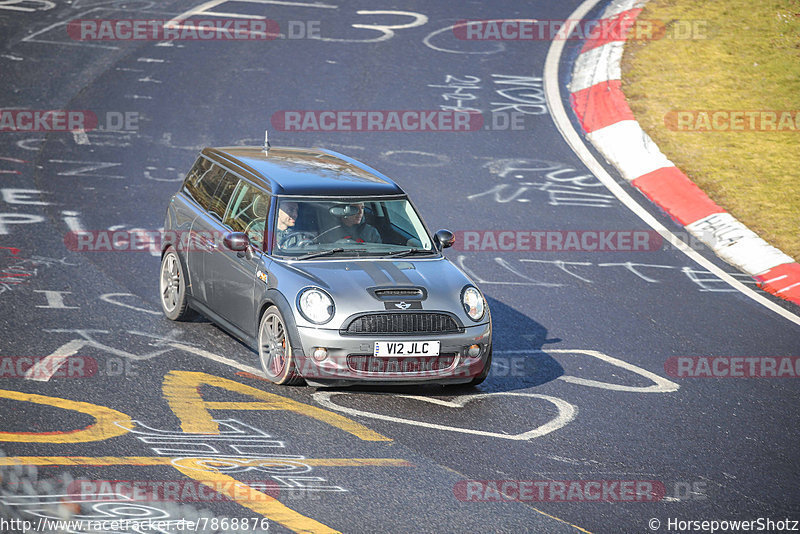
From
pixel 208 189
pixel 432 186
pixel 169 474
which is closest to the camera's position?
pixel 169 474

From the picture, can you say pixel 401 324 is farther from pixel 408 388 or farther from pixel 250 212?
pixel 250 212

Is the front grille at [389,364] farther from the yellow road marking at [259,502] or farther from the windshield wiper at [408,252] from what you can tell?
the yellow road marking at [259,502]

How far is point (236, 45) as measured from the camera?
18.8 meters

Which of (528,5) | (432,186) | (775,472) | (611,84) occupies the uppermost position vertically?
(528,5)

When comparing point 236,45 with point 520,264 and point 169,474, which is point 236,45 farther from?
point 169,474

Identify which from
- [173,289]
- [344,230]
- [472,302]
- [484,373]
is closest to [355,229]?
[344,230]

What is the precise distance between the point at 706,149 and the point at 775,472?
321 inches

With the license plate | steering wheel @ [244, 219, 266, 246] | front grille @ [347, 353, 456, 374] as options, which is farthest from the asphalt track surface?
steering wheel @ [244, 219, 266, 246]

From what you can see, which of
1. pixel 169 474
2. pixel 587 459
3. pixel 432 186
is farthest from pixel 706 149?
pixel 169 474

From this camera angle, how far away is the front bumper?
7816 millimetres

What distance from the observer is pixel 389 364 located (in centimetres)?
788

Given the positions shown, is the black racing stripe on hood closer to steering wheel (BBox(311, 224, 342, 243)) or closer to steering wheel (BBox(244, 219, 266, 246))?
steering wheel (BBox(311, 224, 342, 243))

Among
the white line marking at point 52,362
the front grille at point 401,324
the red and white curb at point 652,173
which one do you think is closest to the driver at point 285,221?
the front grille at point 401,324

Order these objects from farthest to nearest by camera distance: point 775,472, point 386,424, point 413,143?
point 413,143
point 386,424
point 775,472
